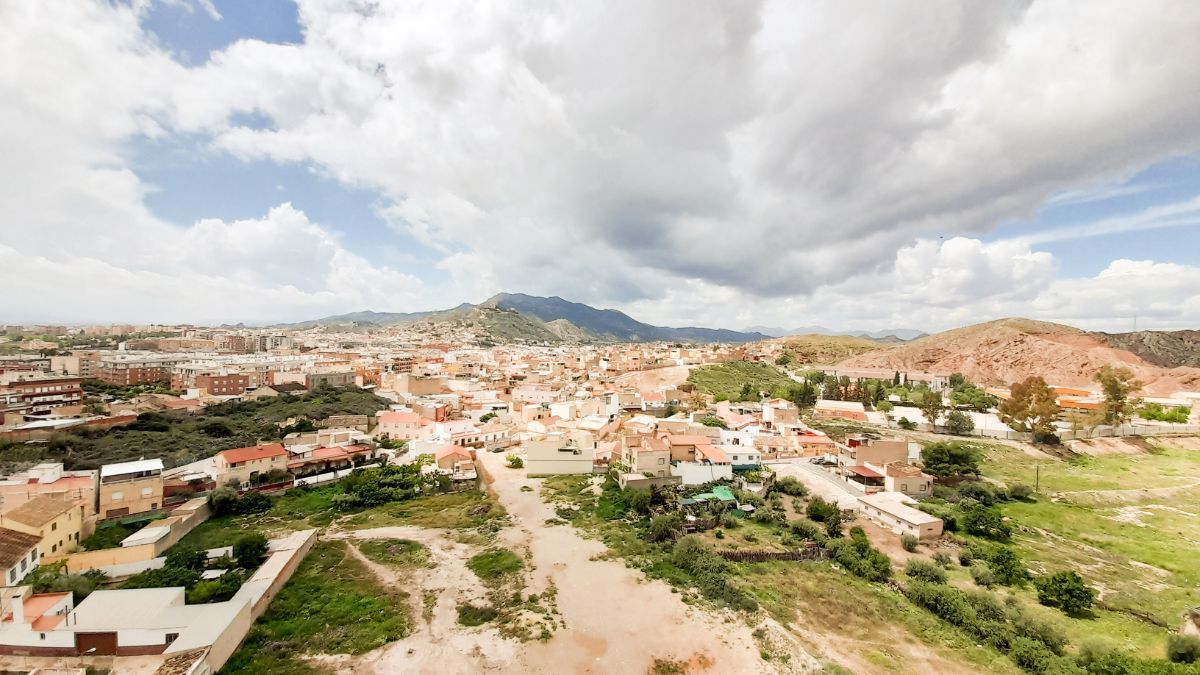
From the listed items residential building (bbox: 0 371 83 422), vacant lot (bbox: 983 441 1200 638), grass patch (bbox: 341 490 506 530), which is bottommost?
vacant lot (bbox: 983 441 1200 638)

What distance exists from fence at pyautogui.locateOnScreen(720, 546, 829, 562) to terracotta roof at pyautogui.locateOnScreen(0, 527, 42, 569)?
30.2 metres

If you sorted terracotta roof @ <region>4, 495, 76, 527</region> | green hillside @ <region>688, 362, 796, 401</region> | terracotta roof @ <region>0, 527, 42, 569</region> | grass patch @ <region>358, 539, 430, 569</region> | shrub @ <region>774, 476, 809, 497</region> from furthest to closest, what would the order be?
green hillside @ <region>688, 362, 796, 401</region> → shrub @ <region>774, 476, 809, 497</region> → grass patch @ <region>358, 539, 430, 569</region> → terracotta roof @ <region>4, 495, 76, 527</region> → terracotta roof @ <region>0, 527, 42, 569</region>

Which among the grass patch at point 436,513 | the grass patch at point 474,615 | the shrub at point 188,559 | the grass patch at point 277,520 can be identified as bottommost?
the grass patch at point 436,513

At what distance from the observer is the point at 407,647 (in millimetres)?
17000

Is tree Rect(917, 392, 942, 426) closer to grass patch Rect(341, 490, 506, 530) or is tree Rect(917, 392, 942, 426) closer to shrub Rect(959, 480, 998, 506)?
shrub Rect(959, 480, 998, 506)

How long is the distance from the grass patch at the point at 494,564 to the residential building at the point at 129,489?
790 inches

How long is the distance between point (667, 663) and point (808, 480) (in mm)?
23291

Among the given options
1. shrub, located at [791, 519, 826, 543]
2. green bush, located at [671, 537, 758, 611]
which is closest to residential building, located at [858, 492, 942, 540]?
shrub, located at [791, 519, 826, 543]

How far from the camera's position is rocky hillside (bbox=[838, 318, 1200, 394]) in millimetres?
82438

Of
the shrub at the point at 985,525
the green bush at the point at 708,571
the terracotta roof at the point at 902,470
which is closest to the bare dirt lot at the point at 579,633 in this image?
the green bush at the point at 708,571

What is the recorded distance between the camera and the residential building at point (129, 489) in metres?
26.6

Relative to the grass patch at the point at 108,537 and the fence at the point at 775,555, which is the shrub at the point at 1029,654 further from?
the grass patch at the point at 108,537

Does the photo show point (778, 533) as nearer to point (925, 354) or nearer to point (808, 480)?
point (808, 480)

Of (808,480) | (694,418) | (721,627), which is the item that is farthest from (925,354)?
(721,627)
